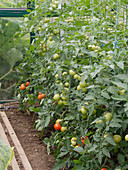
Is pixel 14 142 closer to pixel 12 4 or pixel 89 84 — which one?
pixel 89 84

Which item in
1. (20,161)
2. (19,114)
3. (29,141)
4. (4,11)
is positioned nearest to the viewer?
(20,161)

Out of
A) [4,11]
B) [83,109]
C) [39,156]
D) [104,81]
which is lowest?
[39,156]

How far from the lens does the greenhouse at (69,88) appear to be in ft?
5.10

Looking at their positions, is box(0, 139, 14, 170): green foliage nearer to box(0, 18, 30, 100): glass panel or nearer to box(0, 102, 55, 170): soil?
box(0, 102, 55, 170): soil

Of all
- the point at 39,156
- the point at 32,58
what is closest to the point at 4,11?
the point at 32,58

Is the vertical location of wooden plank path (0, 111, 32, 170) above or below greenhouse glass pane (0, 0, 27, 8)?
below

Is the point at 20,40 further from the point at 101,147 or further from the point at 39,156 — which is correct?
the point at 101,147

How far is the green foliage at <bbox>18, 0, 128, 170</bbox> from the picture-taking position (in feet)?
5.01

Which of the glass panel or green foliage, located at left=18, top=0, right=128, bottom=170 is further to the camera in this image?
the glass panel

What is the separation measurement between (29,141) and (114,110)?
1268 millimetres

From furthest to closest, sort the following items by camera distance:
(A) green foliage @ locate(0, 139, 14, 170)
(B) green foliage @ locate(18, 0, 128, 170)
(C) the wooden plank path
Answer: (C) the wooden plank path < (B) green foliage @ locate(18, 0, 128, 170) < (A) green foliage @ locate(0, 139, 14, 170)

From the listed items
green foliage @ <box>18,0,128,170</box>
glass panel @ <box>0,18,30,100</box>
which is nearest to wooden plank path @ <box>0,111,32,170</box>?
green foliage @ <box>18,0,128,170</box>

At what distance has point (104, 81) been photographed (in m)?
1.63

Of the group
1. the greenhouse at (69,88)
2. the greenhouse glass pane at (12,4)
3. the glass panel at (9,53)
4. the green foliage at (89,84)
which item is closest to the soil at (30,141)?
the greenhouse at (69,88)
